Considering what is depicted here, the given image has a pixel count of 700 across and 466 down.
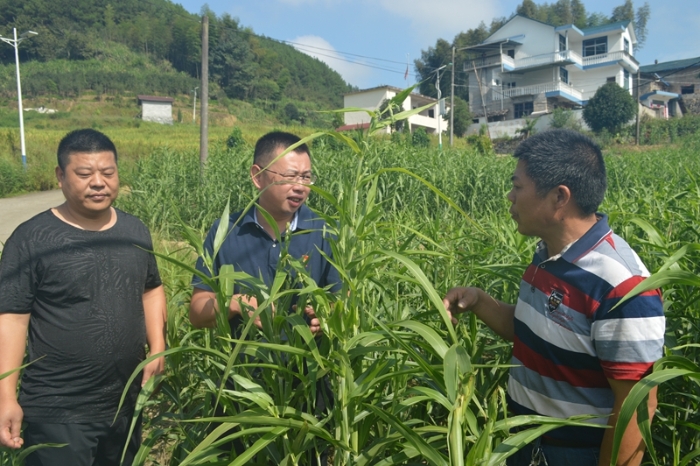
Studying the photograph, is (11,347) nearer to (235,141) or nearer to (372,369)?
(372,369)

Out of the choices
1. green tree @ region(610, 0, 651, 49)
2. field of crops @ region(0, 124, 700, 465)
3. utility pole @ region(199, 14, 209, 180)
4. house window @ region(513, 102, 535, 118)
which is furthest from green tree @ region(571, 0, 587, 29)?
field of crops @ region(0, 124, 700, 465)

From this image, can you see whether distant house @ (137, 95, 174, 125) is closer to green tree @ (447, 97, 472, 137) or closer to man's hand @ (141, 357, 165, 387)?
green tree @ (447, 97, 472, 137)

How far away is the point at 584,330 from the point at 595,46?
50.7 meters

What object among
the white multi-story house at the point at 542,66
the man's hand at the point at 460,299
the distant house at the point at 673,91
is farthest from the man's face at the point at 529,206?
the distant house at the point at 673,91

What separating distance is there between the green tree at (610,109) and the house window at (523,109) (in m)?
6.00

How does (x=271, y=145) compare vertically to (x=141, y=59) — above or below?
→ below

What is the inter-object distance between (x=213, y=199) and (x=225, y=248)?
676 cm

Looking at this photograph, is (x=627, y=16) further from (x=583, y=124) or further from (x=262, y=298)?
(x=262, y=298)

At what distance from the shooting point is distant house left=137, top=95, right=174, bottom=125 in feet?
157

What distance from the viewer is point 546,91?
137ft

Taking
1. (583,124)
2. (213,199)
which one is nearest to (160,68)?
(583,124)

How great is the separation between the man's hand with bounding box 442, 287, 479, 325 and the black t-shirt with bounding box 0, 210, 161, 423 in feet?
3.50

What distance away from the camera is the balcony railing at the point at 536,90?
41.7 metres

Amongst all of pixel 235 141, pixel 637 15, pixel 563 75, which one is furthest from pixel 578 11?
pixel 235 141
